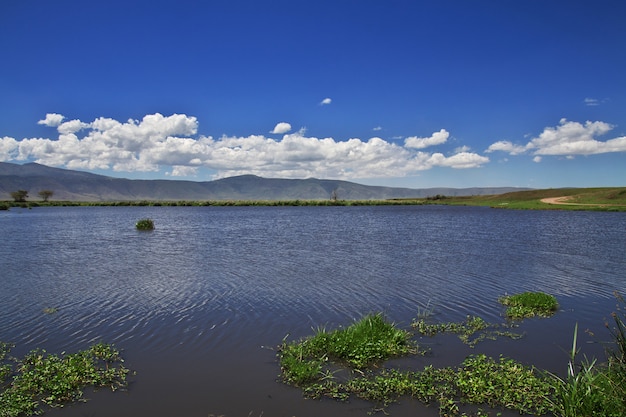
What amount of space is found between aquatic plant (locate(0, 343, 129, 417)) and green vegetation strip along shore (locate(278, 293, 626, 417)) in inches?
186

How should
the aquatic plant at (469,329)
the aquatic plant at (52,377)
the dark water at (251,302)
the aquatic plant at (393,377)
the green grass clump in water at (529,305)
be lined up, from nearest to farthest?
the aquatic plant at (52,377) < the aquatic plant at (393,377) < the dark water at (251,302) < the aquatic plant at (469,329) < the green grass clump in water at (529,305)

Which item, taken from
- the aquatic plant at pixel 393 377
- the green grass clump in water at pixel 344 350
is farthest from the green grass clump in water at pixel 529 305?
the green grass clump in water at pixel 344 350

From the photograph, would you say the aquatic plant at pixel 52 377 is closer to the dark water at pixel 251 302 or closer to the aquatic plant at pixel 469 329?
the dark water at pixel 251 302

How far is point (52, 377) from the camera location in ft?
34.4

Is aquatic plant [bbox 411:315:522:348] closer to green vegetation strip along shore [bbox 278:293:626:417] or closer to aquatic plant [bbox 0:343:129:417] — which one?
green vegetation strip along shore [bbox 278:293:626:417]

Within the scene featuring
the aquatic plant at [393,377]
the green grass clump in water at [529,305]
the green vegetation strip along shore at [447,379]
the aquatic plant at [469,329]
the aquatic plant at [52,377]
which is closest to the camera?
the green vegetation strip along shore at [447,379]

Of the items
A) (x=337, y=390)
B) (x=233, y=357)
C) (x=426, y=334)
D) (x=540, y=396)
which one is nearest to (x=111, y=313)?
(x=233, y=357)

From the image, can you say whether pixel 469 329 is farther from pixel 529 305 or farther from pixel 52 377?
pixel 52 377

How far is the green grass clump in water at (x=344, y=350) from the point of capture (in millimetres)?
10742

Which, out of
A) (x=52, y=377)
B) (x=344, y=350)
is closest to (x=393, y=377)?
(x=344, y=350)

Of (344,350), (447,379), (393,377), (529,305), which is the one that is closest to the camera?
(447,379)

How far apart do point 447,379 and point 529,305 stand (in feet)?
28.5

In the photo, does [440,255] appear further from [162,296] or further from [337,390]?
[337,390]

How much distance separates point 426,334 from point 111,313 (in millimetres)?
12189
